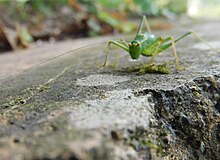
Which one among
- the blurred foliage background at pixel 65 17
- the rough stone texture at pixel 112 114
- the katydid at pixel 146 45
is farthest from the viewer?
the blurred foliage background at pixel 65 17

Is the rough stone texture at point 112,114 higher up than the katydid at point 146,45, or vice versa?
the katydid at point 146,45

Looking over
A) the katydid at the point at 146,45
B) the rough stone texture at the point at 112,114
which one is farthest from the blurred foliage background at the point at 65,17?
the rough stone texture at the point at 112,114

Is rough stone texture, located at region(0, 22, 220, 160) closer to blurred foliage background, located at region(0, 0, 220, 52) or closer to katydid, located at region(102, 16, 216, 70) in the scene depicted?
katydid, located at region(102, 16, 216, 70)

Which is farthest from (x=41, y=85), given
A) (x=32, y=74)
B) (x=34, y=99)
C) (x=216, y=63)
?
(x=216, y=63)

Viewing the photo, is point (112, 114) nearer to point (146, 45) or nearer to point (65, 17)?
point (146, 45)

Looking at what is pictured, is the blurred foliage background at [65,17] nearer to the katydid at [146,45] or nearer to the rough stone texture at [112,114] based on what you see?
the katydid at [146,45]

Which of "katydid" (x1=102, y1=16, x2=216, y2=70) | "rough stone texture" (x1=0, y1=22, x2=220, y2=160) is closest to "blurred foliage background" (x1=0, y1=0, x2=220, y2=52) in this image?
"katydid" (x1=102, y1=16, x2=216, y2=70)

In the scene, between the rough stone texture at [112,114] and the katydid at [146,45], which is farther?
the katydid at [146,45]
